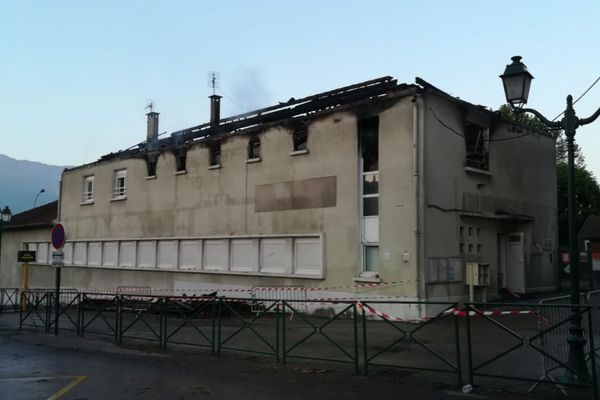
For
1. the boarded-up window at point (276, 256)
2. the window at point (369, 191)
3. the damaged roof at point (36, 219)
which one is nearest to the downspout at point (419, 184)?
the window at point (369, 191)

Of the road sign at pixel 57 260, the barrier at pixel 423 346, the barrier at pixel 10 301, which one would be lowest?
the barrier at pixel 10 301

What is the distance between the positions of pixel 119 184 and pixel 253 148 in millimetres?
10354

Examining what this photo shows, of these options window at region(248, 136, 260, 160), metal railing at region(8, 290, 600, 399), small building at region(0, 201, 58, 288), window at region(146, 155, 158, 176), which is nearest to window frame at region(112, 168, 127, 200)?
window at region(146, 155, 158, 176)

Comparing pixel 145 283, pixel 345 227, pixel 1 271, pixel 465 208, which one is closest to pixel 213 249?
pixel 145 283

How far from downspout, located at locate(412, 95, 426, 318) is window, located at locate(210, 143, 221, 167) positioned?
942 centimetres

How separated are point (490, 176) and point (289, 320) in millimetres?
8334

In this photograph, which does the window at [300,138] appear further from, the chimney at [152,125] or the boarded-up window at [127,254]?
the chimney at [152,125]

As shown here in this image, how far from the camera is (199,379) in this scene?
8328mm

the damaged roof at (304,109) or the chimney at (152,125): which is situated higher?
the chimney at (152,125)

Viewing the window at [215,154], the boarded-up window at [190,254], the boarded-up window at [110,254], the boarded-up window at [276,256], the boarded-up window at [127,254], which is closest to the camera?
the boarded-up window at [276,256]

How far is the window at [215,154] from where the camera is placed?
73.1 ft

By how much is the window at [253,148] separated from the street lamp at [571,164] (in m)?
12.8

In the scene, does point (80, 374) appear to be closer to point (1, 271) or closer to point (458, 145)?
point (458, 145)

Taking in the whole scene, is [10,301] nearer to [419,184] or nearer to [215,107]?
[215,107]
